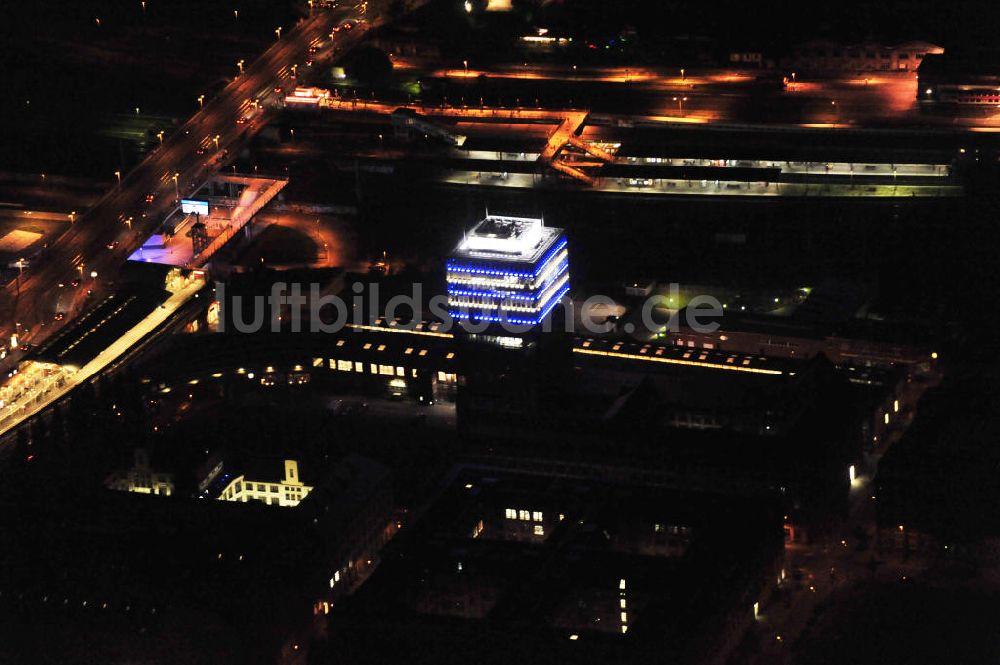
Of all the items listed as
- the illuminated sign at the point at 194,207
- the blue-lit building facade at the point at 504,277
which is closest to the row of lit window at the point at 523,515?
the blue-lit building facade at the point at 504,277

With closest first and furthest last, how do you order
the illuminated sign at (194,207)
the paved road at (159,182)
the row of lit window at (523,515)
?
1. the row of lit window at (523,515)
2. the paved road at (159,182)
3. the illuminated sign at (194,207)

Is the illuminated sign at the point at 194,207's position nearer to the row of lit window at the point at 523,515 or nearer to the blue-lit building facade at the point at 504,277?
the blue-lit building facade at the point at 504,277

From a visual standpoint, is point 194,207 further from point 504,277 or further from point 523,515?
point 523,515

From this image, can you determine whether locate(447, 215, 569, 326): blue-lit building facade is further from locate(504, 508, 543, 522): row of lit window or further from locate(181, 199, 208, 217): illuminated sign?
locate(504, 508, 543, 522): row of lit window

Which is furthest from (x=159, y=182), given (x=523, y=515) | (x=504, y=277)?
(x=523, y=515)

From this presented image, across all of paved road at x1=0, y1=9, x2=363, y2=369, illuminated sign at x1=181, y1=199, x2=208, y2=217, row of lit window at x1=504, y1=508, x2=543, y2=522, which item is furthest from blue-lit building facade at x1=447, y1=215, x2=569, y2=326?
row of lit window at x1=504, y1=508, x2=543, y2=522

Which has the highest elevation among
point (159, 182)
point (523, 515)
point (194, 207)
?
point (159, 182)
